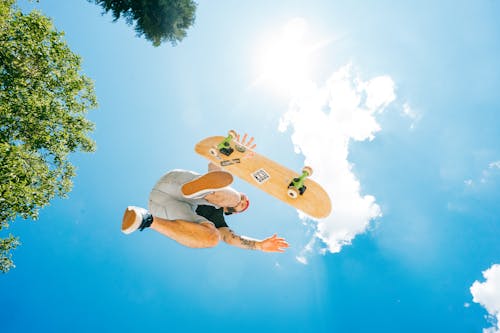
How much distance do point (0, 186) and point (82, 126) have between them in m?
3.13

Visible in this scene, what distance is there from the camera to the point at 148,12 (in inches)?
376

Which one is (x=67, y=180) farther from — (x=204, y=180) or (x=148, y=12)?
(x=204, y=180)

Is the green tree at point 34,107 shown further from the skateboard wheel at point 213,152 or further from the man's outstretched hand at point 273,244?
the man's outstretched hand at point 273,244

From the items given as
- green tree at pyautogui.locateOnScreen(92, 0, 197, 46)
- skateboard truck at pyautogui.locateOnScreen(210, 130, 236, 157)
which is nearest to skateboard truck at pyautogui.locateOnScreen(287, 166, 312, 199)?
skateboard truck at pyautogui.locateOnScreen(210, 130, 236, 157)

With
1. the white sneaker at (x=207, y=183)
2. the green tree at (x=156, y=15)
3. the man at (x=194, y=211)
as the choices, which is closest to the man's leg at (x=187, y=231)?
the man at (x=194, y=211)

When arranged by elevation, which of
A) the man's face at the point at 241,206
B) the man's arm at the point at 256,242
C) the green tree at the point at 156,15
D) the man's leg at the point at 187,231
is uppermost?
the green tree at the point at 156,15

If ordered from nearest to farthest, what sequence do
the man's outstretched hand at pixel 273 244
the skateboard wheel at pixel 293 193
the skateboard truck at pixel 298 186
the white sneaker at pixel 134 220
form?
the white sneaker at pixel 134 220 → the man's outstretched hand at pixel 273 244 → the skateboard truck at pixel 298 186 → the skateboard wheel at pixel 293 193

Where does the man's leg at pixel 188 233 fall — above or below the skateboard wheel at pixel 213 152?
below

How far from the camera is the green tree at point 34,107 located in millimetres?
6137

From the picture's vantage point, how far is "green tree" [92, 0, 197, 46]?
9.38 metres

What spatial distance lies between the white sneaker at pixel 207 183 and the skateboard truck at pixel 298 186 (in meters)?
1.80

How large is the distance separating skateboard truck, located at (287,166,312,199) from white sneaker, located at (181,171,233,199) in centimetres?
180

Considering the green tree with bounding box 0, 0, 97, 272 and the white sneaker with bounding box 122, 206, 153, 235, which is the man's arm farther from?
the green tree with bounding box 0, 0, 97, 272

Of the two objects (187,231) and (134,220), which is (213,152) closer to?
(187,231)
